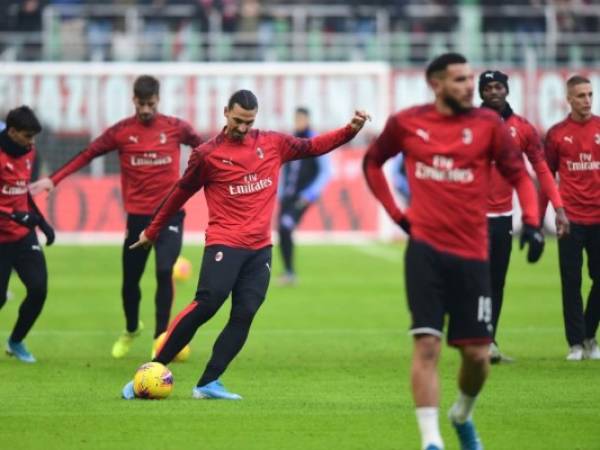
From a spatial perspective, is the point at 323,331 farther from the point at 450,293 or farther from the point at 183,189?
the point at 450,293

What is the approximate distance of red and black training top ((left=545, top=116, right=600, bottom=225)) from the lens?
14.0 metres

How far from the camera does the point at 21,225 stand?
554 inches

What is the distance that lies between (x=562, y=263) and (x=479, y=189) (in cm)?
548

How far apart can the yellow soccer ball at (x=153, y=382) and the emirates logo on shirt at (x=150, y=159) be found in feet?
12.3

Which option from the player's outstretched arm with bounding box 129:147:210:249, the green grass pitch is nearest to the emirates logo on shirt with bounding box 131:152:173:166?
the green grass pitch

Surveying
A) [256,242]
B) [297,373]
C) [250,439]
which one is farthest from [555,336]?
[250,439]

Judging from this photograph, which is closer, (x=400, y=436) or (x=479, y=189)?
(x=479, y=189)

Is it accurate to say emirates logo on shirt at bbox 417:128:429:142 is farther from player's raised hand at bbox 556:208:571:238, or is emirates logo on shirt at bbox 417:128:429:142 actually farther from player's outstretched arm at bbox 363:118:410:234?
player's raised hand at bbox 556:208:571:238

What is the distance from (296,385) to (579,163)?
3.84 metres

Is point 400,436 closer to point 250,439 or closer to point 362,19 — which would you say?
point 250,439

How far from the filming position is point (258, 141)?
11.6 meters

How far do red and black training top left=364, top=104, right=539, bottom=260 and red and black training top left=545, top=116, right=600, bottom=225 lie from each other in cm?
515

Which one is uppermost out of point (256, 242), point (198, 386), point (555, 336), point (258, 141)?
point (258, 141)

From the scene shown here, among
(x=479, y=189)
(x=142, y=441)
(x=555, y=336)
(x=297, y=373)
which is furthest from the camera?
(x=555, y=336)
